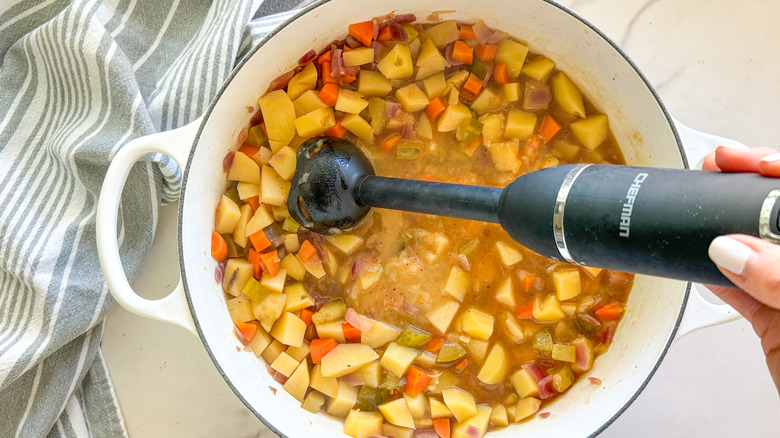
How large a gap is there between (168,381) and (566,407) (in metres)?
1.20

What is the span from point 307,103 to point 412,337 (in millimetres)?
725

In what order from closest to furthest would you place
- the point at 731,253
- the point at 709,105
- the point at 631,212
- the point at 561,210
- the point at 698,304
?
the point at 731,253 < the point at 631,212 < the point at 561,210 < the point at 698,304 < the point at 709,105

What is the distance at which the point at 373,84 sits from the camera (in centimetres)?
187

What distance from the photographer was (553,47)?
1.84m

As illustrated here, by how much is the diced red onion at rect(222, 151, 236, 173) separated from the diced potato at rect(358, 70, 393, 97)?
41cm

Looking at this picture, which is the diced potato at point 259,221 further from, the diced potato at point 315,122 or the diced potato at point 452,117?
the diced potato at point 452,117

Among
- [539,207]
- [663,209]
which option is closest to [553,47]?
[539,207]

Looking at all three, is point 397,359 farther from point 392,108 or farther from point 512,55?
point 512,55

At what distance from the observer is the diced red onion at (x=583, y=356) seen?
74.4 inches

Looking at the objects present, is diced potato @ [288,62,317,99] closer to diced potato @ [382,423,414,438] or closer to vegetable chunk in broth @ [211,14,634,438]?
vegetable chunk in broth @ [211,14,634,438]

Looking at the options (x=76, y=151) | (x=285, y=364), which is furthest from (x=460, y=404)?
(x=76, y=151)

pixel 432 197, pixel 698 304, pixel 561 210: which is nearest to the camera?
pixel 561 210

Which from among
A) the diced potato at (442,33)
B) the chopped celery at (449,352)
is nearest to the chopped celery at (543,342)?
the chopped celery at (449,352)

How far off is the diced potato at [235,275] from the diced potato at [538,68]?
97cm
